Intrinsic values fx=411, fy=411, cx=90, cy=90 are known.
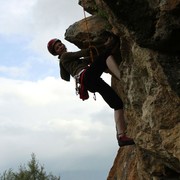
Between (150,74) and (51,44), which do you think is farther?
(51,44)

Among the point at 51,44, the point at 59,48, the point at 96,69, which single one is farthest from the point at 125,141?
the point at 51,44

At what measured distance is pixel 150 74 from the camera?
8.30 meters

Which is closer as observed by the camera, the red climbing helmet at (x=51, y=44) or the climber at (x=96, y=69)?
the climber at (x=96, y=69)

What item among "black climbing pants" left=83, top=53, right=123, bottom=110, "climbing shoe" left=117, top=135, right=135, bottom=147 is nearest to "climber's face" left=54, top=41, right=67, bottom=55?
"black climbing pants" left=83, top=53, right=123, bottom=110

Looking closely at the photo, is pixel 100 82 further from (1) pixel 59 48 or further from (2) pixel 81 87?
(1) pixel 59 48

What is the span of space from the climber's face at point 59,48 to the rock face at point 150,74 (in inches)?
42.9

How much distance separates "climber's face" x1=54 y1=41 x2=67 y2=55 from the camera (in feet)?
34.6

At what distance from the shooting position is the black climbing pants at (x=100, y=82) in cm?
984

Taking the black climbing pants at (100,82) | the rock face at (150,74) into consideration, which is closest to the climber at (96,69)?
the black climbing pants at (100,82)

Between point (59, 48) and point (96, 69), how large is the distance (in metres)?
1.28

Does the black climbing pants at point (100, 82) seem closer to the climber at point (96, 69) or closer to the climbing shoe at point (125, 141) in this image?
the climber at point (96, 69)

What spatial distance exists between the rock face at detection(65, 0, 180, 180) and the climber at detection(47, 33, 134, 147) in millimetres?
301

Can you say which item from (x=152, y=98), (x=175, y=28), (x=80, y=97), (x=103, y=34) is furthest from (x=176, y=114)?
(x=103, y=34)

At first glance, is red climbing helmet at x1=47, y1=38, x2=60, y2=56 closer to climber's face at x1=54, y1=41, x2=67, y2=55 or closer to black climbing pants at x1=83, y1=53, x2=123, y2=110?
climber's face at x1=54, y1=41, x2=67, y2=55
